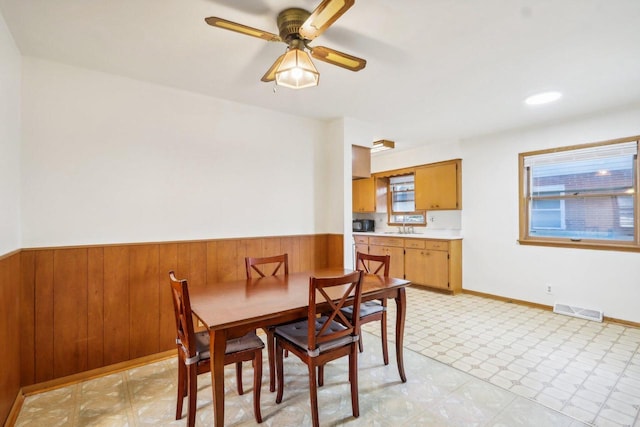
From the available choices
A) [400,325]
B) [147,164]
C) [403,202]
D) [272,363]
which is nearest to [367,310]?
[400,325]

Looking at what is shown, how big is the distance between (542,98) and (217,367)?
145 inches

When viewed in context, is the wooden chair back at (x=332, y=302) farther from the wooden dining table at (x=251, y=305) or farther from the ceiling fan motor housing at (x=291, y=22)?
the ceiling fan motor housing at (x=291, y=22)

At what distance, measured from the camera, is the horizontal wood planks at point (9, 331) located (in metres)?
1.80

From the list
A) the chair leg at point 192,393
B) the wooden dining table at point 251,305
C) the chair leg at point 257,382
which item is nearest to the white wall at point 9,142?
the wooden dining table at point 251,305

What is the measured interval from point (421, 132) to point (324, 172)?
5.26 ft

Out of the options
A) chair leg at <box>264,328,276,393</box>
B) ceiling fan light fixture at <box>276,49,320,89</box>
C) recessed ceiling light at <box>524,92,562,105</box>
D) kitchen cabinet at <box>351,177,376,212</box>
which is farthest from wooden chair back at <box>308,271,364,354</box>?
kitchen cabinet at <box>351,177,376,212</box>

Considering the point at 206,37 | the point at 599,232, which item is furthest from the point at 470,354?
the point at 206,37

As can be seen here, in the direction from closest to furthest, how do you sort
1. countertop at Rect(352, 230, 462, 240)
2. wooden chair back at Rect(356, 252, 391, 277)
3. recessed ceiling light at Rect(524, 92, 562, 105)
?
wooden chair back at Rect(356, 252, 391, 277) → recessed ceiling light at Rect(524, 92, 562, 105) → countertop at Rect(352, 230, 462, 240)

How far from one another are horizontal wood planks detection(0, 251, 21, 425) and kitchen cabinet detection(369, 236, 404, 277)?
14.4 ft

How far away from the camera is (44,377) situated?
7.47 feet

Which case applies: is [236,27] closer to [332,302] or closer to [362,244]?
[332,302]

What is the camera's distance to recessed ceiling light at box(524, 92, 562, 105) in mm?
2992

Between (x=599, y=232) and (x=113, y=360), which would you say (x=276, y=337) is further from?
(x=599, y=232)

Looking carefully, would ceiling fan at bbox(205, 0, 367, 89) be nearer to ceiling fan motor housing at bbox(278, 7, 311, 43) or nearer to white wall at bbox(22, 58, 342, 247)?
ceiling fan motor housing at bbox(278, 7, 311, 43)
